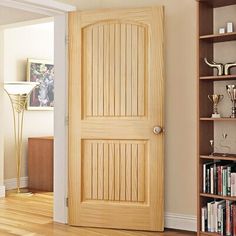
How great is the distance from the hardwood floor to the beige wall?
36 centimetres

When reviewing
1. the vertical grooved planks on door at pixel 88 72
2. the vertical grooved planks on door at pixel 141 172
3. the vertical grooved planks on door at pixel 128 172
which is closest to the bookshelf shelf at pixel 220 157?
the vertical grooved planks on door at pixel 141 172

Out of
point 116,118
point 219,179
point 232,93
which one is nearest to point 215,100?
point 232,93

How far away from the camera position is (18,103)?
6.16 meters

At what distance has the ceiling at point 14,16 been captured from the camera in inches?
181

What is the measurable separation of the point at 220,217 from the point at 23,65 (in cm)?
390

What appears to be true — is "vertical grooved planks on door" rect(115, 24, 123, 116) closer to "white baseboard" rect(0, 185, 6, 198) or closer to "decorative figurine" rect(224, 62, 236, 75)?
"decorative figurine" rect(224, 62, 236, 75)

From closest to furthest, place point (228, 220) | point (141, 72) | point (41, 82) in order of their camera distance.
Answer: point (228, 220), point (141, 72), point (41, 82)

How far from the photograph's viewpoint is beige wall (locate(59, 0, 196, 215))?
3973mm

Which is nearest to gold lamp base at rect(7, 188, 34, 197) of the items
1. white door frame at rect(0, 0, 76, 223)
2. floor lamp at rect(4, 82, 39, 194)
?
floor lamp at rect(4, 82, 39, 194)

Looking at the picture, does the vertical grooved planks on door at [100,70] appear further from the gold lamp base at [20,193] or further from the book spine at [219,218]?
the gold lamp base at [20,193]

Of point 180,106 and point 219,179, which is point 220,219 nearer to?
point 219,179

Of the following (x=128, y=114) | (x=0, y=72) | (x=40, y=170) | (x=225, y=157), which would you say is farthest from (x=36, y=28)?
(x=225, y=157)

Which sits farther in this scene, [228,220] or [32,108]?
[32,108]

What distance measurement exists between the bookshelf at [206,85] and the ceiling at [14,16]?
70.4 inches
